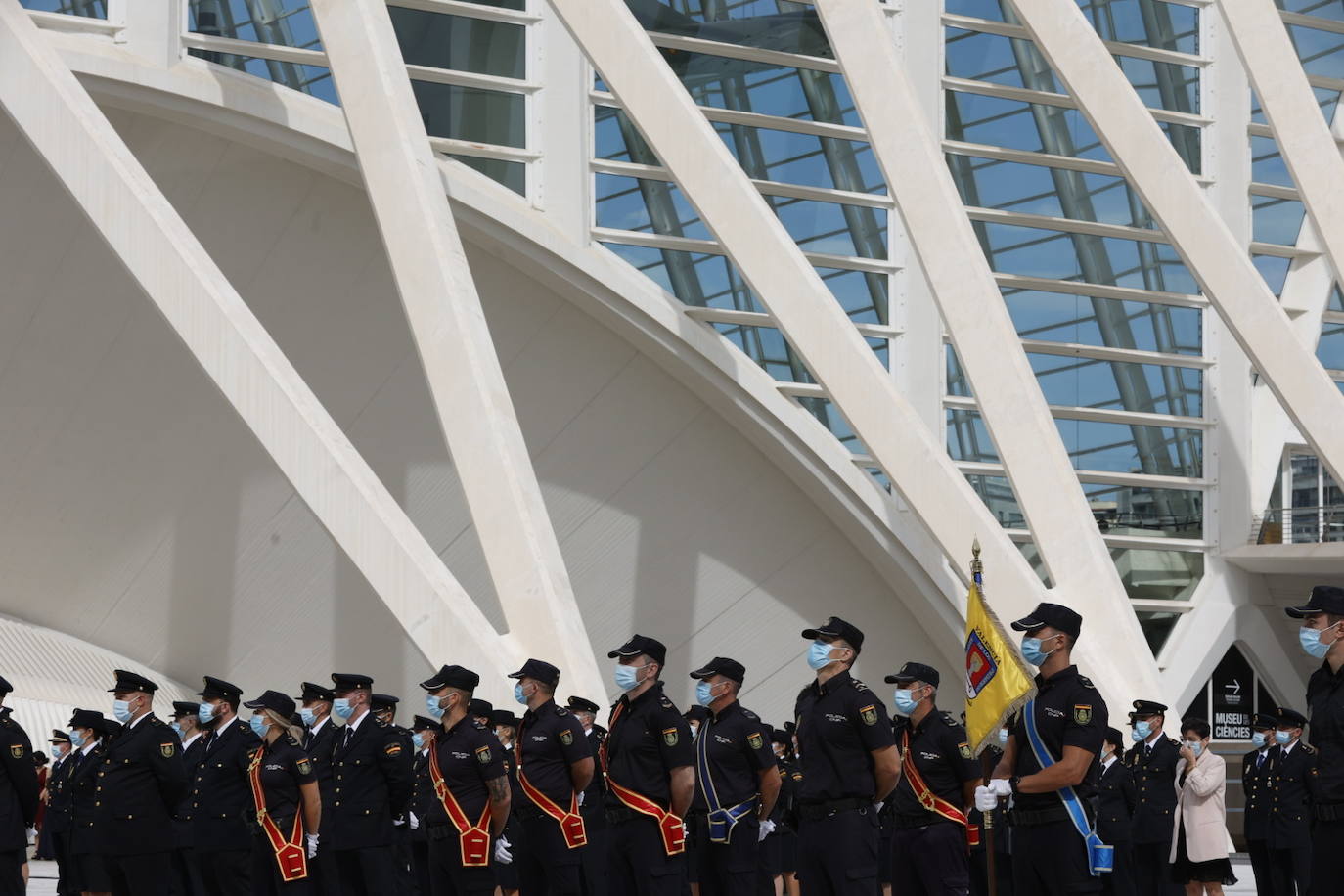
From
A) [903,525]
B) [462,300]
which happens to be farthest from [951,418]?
[462,300]

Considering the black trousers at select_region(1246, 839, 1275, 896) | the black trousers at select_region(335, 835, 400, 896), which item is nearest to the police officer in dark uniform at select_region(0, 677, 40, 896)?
the black trousers at select_region(335, 835, 400, 896)

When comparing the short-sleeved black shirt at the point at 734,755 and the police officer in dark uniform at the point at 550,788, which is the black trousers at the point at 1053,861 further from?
the police officer in dark uniform at the point at 550,788

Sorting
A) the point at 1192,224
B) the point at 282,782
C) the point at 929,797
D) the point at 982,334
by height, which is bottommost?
the point at 929,797

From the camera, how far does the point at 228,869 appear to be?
40.3 ft

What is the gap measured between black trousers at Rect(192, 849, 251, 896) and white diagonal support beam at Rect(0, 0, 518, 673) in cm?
282

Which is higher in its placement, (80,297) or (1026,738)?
(80,297)

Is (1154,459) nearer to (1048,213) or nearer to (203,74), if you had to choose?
(1048,213)

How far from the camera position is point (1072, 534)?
52.3 ft

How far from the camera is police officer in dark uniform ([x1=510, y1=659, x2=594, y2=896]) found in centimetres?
1073

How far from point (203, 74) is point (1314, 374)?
1200 cm

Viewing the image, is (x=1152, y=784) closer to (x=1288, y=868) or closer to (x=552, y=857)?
(x=1288, y=868)

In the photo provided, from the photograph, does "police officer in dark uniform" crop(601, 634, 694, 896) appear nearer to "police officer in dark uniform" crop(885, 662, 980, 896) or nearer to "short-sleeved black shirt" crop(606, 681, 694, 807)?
"short-sleeved black shirt" crop(606, 681, 694, 807)

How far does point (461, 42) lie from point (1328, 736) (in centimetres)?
1628

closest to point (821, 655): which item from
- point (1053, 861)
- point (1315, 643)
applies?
point (1053, 861)
